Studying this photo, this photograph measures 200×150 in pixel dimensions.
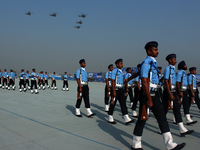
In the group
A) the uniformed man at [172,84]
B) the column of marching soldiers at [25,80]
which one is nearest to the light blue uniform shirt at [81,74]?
the uniformed man at [172,84]

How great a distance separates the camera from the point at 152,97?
380 centimetres

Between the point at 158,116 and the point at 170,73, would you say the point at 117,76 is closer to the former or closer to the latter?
the point at 170,73

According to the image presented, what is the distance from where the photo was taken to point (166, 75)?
5.07 meters

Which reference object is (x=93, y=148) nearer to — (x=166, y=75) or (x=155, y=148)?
(x=155, y=148)

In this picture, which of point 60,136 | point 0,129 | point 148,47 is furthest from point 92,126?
point 148,47

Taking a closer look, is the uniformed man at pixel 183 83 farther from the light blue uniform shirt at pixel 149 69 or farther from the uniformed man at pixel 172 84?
the light blue uniform shirt at pixel 149 69

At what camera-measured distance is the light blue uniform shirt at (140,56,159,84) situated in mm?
3670

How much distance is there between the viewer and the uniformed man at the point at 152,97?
3.57 m

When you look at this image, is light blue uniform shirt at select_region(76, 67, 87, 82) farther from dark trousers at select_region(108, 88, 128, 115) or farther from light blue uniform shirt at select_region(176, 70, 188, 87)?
light blue uniform shirt at select_region(176, 70, 188, 87)

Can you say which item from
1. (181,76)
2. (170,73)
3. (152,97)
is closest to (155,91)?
(152,97)

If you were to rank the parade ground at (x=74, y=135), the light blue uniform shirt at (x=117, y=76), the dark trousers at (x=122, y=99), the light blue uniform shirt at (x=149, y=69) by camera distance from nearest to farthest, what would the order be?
the light blue uniform shirt at (x=149, y=69) → the parade ground at (x=74, y=135) → the dark trousers at (x=122, y=99) → the light blue uniform shirt at (x=117, y=76)

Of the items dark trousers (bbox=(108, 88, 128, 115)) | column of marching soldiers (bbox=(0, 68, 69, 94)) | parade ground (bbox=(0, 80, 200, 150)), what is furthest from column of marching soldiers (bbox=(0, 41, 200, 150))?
column of marching soldiers (bbox=(0, 68, 69, 94))

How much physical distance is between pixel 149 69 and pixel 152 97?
1.80 feet

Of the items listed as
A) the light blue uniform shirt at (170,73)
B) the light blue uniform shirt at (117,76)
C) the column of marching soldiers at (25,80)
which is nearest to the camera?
the light blue uniform shirt at (170,73)
